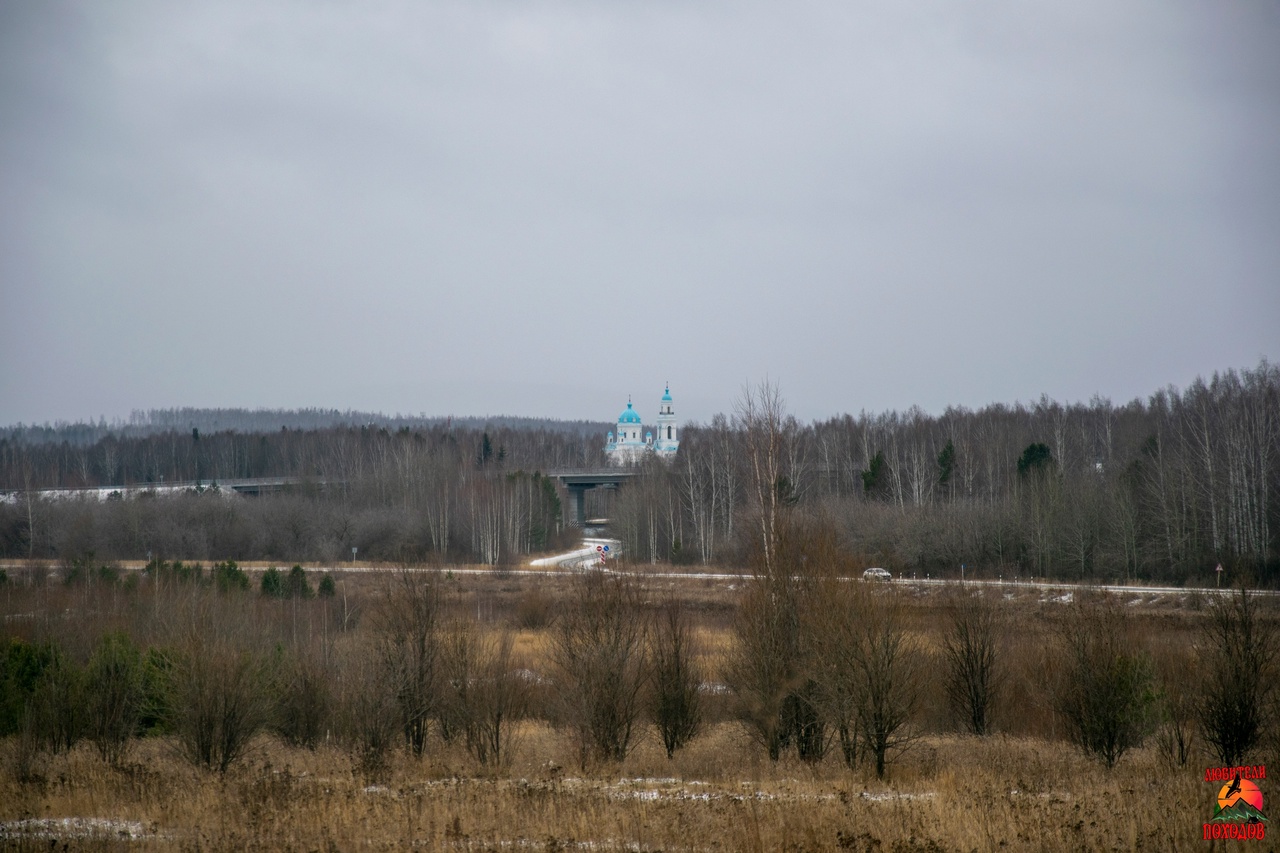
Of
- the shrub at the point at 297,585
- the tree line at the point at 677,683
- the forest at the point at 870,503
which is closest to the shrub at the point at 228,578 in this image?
the shrub at the point at 297,585

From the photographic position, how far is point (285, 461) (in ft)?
353

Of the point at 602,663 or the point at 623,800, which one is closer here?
the point at 623,800

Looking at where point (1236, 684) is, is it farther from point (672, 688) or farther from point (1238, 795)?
point (672, 688)

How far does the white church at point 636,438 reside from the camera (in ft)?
354

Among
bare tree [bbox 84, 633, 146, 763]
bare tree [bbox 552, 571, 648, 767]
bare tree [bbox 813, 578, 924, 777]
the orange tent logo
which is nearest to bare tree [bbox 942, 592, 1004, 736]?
bare tree [bbox 813, 578, 924, 777]

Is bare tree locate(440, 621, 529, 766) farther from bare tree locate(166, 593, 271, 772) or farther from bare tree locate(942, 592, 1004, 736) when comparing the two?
bare tree locate(942, 592, 1004, 736)

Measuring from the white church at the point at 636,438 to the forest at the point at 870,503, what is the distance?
19.1m

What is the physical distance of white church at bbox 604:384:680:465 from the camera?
108 metres

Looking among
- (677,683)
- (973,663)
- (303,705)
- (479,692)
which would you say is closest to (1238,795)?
(677,683)

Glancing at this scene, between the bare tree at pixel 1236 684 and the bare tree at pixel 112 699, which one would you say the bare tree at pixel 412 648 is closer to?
the bare tree at pixel 112 699

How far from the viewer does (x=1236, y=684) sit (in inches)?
577

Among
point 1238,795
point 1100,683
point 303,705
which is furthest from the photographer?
point 303,705

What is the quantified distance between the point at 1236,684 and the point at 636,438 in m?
103

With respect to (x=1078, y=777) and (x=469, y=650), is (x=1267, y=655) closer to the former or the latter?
(x=1078, y=777)
